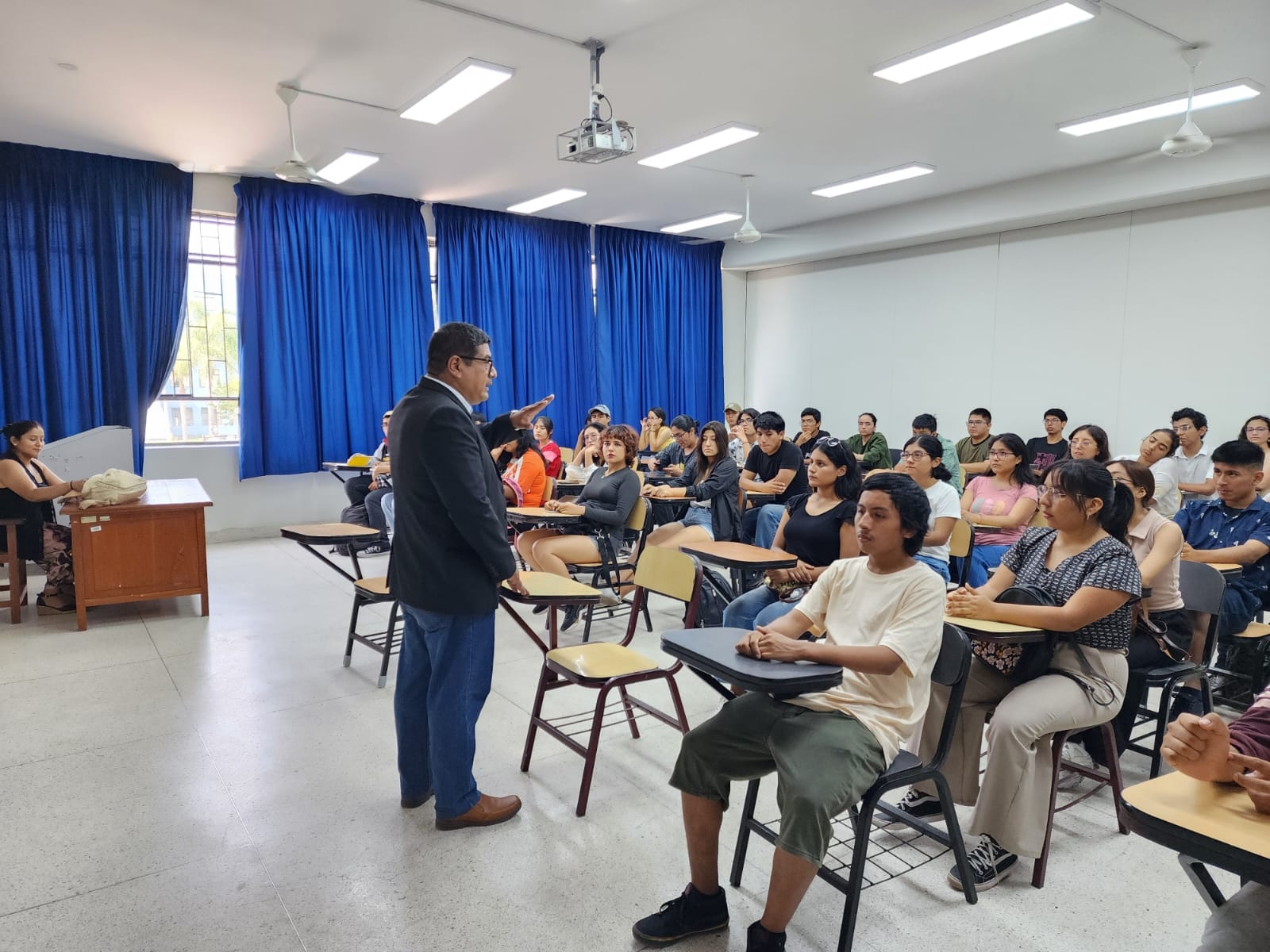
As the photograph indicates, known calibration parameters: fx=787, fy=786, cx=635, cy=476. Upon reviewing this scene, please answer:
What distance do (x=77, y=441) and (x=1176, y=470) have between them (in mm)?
8370

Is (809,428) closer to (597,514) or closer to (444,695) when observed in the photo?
(597,514)

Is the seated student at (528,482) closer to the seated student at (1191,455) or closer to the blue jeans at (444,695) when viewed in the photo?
→ the blue jeans at (444,695)

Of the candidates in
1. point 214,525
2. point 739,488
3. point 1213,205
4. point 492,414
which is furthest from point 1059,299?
point 214,525

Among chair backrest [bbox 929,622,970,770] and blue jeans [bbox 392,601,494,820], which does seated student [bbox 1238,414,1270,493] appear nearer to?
chair backrest [bbox 929,622,970,770]

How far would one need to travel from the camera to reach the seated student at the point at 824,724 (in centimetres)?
176

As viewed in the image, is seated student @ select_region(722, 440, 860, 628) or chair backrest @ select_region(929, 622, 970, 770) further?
seated student @ select_region(722, 440, 860, 628)

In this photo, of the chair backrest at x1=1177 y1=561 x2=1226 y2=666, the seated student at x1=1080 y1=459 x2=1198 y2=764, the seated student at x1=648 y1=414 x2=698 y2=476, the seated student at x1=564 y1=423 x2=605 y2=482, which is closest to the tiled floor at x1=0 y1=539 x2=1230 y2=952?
the seated student at x1=1080 y1=459 x2=1198 y2=764

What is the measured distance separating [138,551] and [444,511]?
3399 millimetres

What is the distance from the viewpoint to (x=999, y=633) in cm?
216

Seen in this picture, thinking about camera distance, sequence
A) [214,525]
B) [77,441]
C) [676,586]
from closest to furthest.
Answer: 1. [676,586]
2. [77,441]
3. [214,525]

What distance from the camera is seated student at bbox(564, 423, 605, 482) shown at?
20.7ft

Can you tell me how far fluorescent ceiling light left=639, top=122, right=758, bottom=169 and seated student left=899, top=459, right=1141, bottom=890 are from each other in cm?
428

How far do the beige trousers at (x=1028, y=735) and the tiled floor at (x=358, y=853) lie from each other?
0.55 ft

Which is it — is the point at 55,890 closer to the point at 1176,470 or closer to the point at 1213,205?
the point at 1176,470
